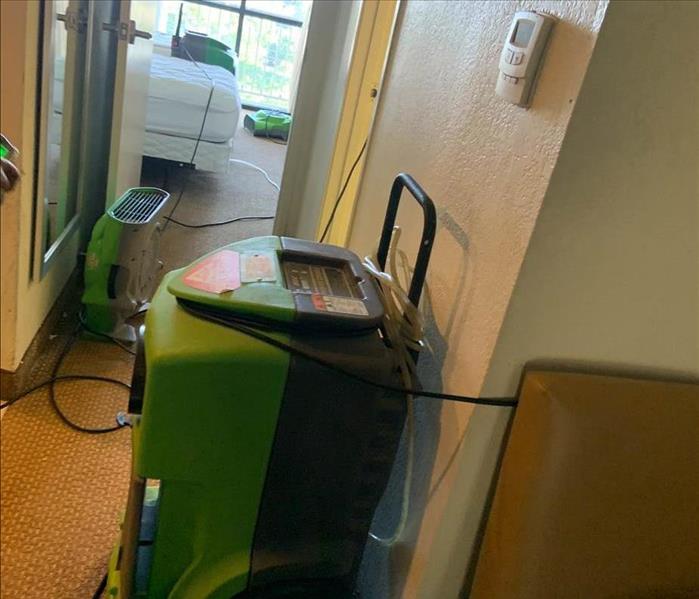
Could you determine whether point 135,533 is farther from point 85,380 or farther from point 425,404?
point 85,380

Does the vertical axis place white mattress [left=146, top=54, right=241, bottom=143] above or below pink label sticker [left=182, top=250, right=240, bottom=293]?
below

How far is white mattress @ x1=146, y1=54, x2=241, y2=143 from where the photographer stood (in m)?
3.35

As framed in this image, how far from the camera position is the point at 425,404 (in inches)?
41.5

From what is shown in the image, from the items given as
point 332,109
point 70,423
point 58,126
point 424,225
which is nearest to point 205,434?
point 424,225

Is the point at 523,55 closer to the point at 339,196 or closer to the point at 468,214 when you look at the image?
the point at 468,214

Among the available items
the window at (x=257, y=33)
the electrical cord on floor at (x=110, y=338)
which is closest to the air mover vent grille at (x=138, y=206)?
the electrical cord on floor at (x=110, y=338)

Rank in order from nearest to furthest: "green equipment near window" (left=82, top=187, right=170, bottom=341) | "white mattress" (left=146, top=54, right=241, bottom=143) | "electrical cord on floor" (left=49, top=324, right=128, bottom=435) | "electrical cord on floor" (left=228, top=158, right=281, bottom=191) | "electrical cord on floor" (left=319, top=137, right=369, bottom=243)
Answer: "electrical cord on floor" (left=49, top=324, right=128, bottom=435) < "green equipment near window" (left=82, top=187, right=170, bottom=341) < "electrical cord on floor" (left=319, top=137, right=369, bottom=243) < "white mattress" (left=146, top=54, right=241, bottom=143) < "electrical cord on floor" (left=228, top=158, right=281, bottom=191)

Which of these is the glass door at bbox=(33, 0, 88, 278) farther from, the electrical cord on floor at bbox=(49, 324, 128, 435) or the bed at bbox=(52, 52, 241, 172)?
the bed at bbox=(52, 52, 241, 172)

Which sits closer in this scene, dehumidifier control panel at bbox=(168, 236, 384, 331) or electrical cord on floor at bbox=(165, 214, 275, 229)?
dehumidifier control panel at bbox=(168, 236, 384, 331)

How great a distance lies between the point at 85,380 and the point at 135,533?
1.00 meters

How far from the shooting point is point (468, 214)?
0.96 m

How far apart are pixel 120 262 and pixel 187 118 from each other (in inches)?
63.9

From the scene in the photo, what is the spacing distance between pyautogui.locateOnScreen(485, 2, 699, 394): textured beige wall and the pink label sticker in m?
0.34

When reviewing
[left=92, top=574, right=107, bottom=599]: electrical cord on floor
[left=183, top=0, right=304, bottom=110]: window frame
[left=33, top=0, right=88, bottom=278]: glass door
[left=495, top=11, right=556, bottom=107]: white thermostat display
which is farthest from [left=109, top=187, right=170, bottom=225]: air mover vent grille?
[left=183, top=0, right=304, bottom=110]: window frame
